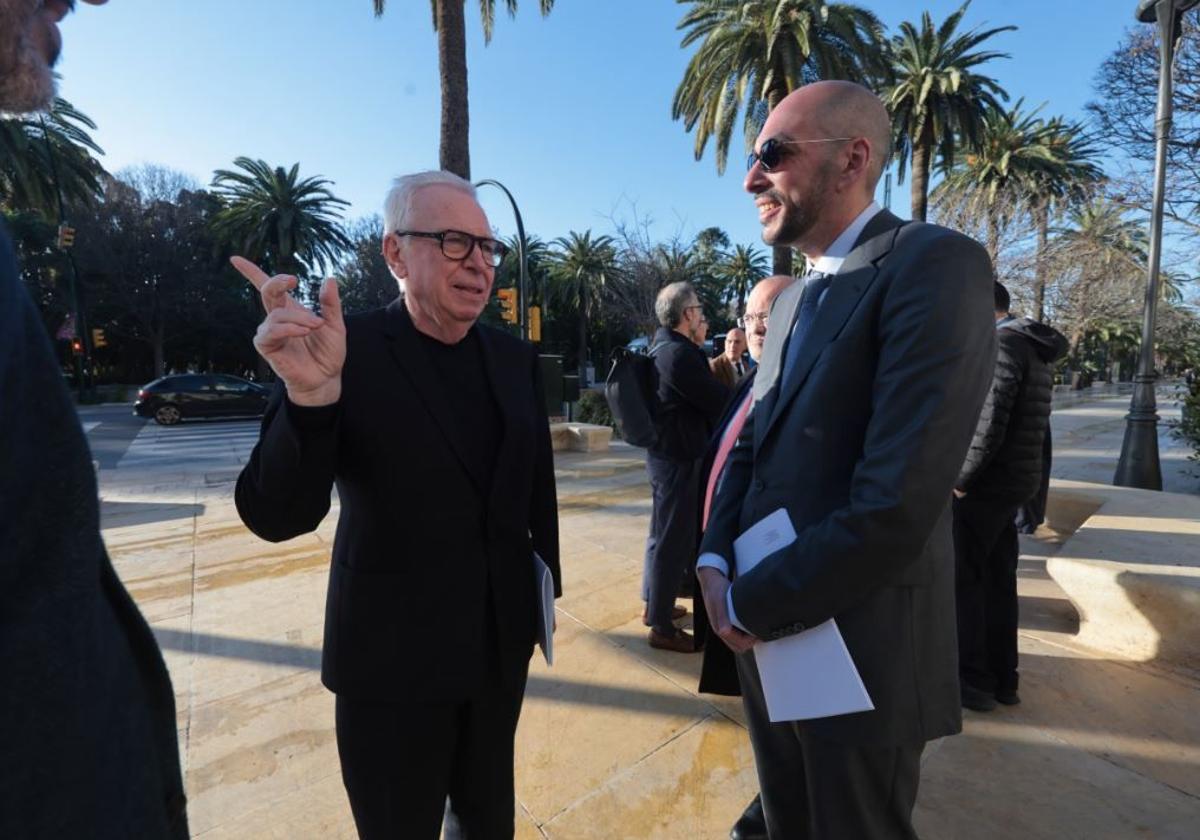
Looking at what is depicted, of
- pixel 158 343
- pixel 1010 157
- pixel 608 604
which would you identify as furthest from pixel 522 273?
pixel 158 343

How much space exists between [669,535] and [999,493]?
5.38 feet

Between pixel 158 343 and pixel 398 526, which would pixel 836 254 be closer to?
pixel 398 526

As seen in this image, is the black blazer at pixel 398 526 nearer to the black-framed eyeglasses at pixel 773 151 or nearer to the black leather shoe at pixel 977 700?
the black-framed eyeglasses at pixel 773 151

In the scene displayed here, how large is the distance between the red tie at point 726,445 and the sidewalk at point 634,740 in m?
1.19

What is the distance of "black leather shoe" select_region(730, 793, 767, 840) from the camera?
6.61 feet

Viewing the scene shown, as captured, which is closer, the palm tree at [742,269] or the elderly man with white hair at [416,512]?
the elderly man with white hair at [416,512]

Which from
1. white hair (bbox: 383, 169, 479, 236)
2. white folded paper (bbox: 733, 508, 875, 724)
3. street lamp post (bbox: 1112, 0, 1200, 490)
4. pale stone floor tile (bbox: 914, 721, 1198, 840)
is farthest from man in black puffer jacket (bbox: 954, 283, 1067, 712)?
street lamp post (bbox: 1112, 0, 1200, 490)

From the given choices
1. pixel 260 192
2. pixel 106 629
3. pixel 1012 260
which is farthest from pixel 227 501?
pixel 260 192

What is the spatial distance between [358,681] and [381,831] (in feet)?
1.28

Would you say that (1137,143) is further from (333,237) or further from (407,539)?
(333,237)

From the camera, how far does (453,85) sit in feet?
29.9

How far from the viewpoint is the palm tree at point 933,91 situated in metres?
17.3

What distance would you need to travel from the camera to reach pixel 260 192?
32.0 m

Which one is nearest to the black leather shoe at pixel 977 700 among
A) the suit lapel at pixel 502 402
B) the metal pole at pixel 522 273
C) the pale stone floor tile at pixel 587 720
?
the pale stone floor tile at pixel 587 720
